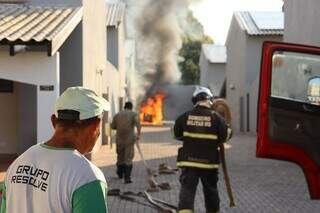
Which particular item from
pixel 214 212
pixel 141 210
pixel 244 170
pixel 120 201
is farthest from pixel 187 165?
pixel 244 170

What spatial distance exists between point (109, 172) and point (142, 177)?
1.16 meters

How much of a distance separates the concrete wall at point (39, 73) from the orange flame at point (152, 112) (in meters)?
32.2

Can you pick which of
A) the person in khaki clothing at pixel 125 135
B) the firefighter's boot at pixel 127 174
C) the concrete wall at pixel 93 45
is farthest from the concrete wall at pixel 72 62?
the firefighter's boot at pixel 127 174

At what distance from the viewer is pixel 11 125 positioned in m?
16.0

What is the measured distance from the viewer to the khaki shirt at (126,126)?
1243cm

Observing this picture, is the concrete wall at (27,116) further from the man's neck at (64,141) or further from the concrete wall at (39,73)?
the man's neck at (64,141)

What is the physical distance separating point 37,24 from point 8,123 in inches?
150

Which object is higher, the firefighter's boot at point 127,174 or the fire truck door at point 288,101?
the fire truck door at point 288,101

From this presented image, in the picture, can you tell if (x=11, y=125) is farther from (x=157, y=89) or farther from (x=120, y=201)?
(x=157, y=89)

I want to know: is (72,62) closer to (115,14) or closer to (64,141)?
(64,141)

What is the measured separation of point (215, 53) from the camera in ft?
178

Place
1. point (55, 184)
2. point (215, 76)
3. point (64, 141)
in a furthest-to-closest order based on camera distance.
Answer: point (215, 76) → point (64, 141) → point (55, 184)

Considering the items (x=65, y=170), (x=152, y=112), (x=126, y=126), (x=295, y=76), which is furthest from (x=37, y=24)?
(x=152, y=112)

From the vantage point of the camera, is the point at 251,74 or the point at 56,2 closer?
the point at 56,2
